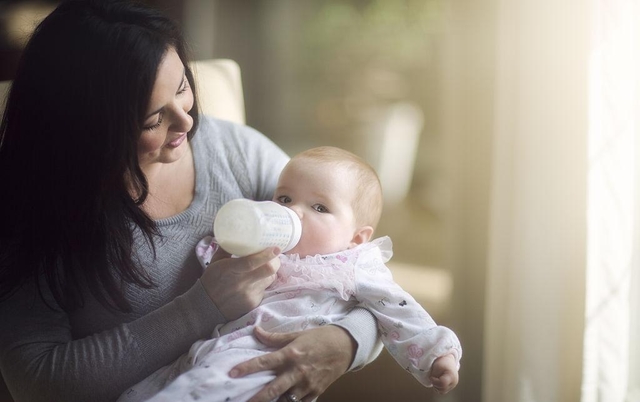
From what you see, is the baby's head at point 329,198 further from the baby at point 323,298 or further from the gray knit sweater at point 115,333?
the gray knit sweater at point 115,333

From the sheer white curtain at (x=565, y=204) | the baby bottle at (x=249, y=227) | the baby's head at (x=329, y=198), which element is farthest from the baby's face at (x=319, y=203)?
the sheer white curtain at (x=565, y=204)

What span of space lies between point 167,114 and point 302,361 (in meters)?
0.43

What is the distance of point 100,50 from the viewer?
90cm

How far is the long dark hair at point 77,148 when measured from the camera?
0.91 m

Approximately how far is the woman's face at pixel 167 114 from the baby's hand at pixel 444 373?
54 centimetres

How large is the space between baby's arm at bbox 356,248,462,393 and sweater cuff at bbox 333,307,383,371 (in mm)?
14

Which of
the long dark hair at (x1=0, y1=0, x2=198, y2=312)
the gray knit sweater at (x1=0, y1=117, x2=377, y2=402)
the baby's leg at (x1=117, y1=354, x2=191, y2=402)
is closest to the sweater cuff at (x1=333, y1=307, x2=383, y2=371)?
the gray knit sweater at (x1=0, y1=117, x2=377, y2=402)

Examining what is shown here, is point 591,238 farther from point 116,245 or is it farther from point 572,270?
point 116,245

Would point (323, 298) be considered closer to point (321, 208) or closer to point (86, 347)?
point (321, 208)

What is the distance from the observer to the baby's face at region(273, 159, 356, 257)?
1061 millimetres

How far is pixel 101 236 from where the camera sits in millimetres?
981

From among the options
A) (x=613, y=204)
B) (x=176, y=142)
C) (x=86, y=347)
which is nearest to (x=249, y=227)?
(x=176, y=142)

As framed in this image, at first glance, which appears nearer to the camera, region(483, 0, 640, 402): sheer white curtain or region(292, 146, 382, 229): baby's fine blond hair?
region(292, 146, 382, 229): baby's fine blond hair

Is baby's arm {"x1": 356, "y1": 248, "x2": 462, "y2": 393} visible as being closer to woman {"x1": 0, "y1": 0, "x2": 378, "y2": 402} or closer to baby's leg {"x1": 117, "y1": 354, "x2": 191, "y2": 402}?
woman {"x1": 0, "y1": 0, "x2": 378, "y2": 402}
